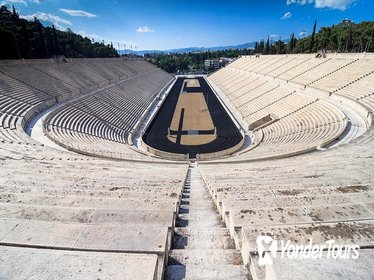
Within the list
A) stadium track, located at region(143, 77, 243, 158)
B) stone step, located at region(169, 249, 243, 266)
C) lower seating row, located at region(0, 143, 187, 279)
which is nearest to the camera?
lower seating row, located at region(0, 143, 187, 279)

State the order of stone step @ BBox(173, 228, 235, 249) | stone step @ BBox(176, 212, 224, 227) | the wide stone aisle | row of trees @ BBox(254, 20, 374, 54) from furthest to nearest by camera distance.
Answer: row of trees @ BBox(254, 20, 374, 54) → stone step @ BBox(176, 212, 224, 227) → stone step @ BBox(173, 228, 235, 249) → the wide stone aisle

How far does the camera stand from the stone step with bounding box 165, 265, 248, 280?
2.94m

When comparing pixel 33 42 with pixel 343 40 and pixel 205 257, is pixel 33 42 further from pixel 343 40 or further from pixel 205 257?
pixel 343 40

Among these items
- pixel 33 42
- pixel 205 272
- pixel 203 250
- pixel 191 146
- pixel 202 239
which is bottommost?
pixel 191 146

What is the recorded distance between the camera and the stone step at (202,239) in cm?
382

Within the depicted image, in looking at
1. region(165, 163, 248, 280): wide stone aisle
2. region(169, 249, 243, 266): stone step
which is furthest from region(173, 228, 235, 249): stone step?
region(169, 249, 243, 266): stone step

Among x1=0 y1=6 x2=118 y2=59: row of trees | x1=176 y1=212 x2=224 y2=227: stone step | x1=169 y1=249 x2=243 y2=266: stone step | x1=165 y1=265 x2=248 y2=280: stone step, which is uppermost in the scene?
x1=0 y1=6 x2=118 y2=59: row of trees

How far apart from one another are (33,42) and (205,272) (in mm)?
68512

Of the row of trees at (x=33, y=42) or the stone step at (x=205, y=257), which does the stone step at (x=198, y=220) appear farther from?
the row of trees at (x=33, y=42)

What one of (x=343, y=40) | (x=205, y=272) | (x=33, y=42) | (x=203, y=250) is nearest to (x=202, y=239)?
(x=203, y=250)

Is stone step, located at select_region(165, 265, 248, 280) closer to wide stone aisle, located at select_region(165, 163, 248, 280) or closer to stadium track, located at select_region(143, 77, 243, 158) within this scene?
wide stone aisle, located at select_region(165, 163, 248, 280)

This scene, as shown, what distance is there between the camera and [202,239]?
4055mm

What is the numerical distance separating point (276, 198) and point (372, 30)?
229 ft

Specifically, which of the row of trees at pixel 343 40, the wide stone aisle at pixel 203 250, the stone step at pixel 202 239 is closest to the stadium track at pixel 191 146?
the wide stone aisle at pixel 203 250
